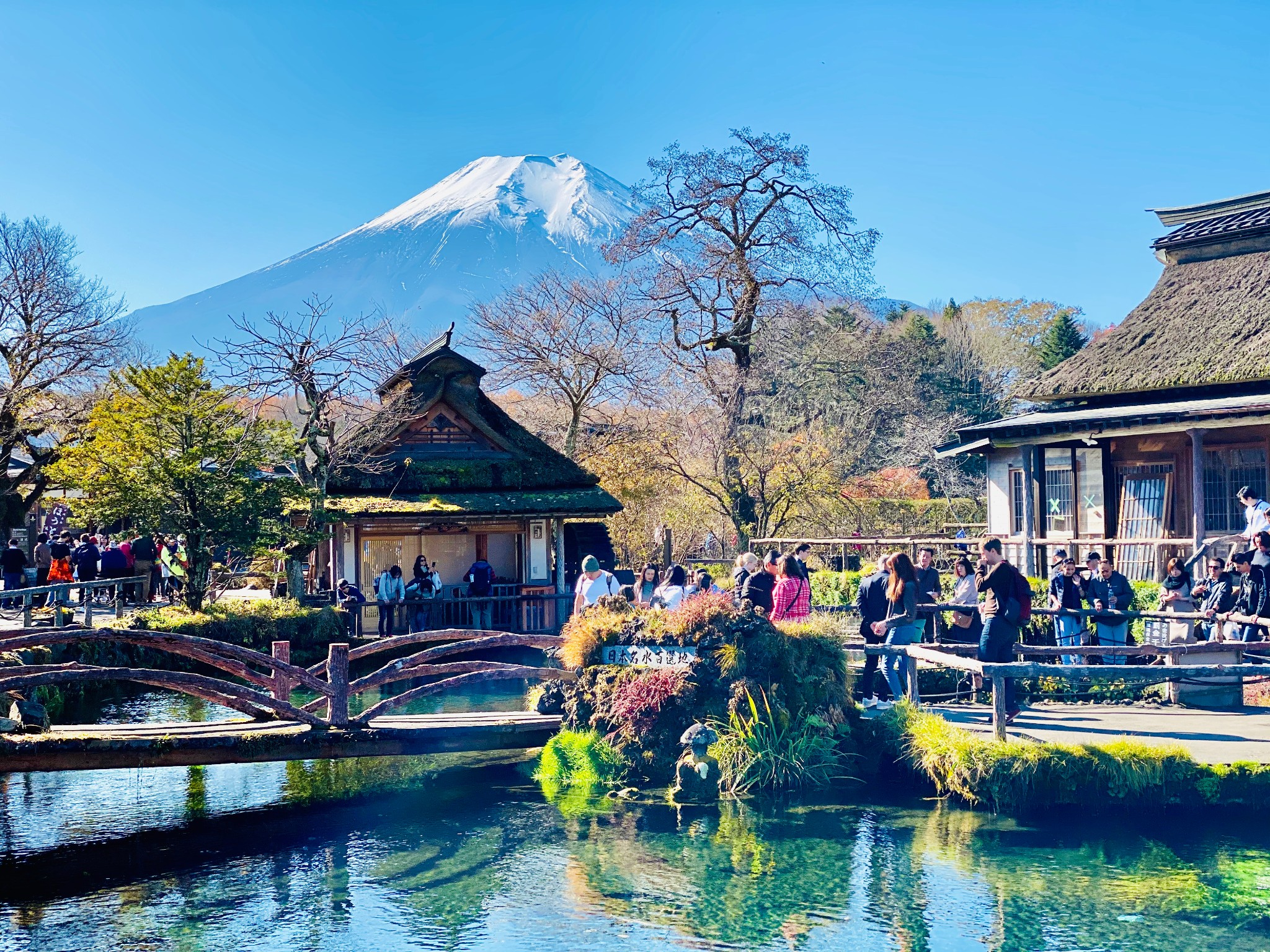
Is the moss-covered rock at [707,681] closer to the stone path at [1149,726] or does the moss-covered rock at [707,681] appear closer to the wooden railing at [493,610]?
the stone path at [1149,726]

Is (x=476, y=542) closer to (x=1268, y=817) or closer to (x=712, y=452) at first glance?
(x=712, y=452)

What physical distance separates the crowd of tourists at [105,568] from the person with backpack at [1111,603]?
17368mm

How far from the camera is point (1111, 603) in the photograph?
14664mm

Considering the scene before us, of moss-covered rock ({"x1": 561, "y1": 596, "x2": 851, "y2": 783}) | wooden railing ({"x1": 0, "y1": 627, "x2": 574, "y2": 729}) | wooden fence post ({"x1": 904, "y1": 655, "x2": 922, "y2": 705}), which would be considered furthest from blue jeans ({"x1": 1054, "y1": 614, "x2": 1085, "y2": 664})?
wooden railing ({"x1": 0, "y1": 627, "x2": 574, "y2": 729})

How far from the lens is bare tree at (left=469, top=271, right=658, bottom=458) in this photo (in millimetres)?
34562

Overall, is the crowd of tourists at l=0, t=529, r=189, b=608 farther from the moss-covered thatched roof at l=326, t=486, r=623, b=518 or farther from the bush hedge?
the moss-covered thatched roof at l=326, t=486, r=623, b=518

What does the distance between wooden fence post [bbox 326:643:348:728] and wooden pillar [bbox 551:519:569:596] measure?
47.0 ft

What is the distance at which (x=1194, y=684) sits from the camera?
44.1ft

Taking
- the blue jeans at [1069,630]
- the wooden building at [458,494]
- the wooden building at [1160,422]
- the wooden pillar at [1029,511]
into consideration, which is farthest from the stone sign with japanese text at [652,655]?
the wooden building at [458,494]

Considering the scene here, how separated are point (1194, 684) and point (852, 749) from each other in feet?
13.0

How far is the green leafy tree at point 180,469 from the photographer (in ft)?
75.9

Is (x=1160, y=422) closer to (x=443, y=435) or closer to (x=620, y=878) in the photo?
(x=620, y=878)

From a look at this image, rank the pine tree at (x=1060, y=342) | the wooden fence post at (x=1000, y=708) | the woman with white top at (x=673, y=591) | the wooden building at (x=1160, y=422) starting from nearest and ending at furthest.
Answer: the wooden fence post at (x=1000, y=708)
the woman with white top at (x=673, y=591)
the wooden building at (x=1160, y=422)
the pine tree at (x=1060, y=342)

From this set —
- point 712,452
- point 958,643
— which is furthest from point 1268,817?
point 712,452
